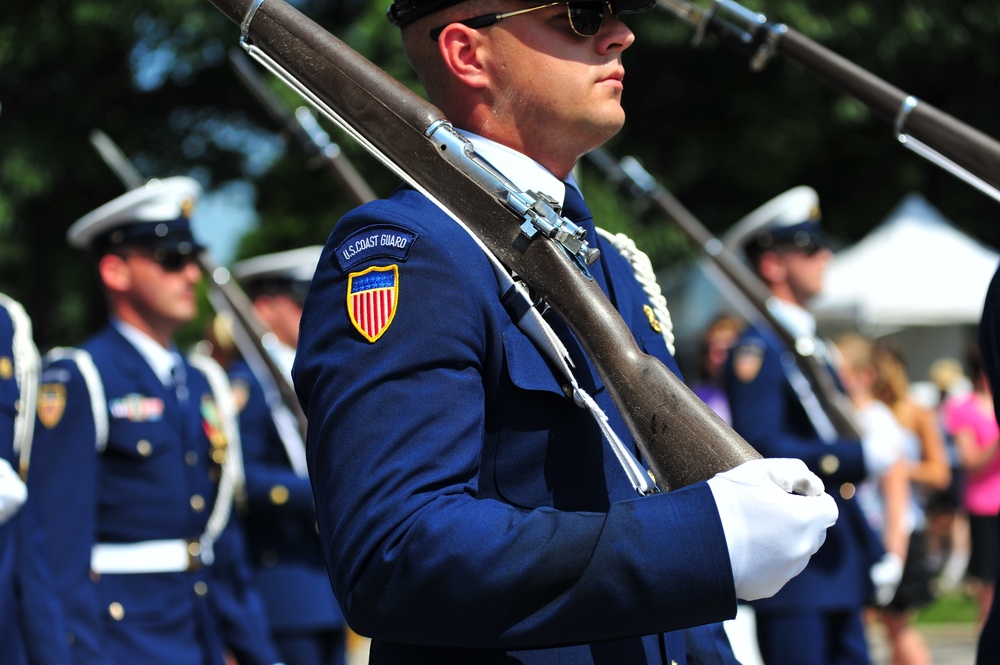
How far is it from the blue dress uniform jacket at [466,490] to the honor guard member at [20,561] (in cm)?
195

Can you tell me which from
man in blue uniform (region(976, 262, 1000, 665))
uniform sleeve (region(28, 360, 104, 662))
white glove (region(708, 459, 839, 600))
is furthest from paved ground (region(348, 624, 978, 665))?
white glove (region(708, 459, 839, 600))

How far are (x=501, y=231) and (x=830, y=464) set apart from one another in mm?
3839

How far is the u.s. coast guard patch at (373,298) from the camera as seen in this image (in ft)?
5.92

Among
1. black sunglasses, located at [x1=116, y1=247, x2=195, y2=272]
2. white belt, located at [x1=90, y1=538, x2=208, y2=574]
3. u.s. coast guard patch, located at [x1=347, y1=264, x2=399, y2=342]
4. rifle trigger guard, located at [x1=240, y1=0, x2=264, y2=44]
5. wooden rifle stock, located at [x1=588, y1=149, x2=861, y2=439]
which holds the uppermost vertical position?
rifle trigger guard, located at [x1=240, y1=0, x2=264, y2=44]

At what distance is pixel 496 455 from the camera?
1.91 metres

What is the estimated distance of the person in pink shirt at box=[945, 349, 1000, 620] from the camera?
8352 millimetres

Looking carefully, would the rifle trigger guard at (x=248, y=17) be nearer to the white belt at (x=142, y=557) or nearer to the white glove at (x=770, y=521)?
the white glove at (x=770, y=521)

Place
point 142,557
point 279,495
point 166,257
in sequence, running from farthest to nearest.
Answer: point 279,495 → point 166,257 → point 142,557

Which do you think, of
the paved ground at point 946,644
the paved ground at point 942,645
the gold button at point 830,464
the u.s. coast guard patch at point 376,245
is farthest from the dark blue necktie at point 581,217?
the paved ground at point 946,644

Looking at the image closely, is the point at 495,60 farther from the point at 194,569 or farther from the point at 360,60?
the point at 194,569

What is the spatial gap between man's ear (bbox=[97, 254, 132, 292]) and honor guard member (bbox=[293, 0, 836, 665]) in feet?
9.35

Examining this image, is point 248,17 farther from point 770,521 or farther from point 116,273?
point 116,273

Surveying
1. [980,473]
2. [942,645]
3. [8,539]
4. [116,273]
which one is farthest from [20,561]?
[942,645]

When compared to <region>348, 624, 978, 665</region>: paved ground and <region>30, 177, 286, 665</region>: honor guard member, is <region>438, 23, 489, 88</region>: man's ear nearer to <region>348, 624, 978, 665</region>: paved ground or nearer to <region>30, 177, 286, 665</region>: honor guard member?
<region>30, 177, 286, 665</region>: honor guard member
